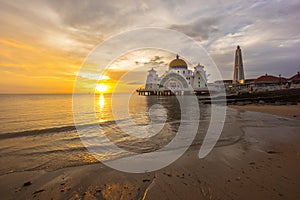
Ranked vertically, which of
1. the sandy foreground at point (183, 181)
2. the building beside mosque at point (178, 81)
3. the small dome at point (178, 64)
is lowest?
the sandy foreground at point (183, 181)

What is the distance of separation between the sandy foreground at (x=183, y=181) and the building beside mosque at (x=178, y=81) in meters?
57.1

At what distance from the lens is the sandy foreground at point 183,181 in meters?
2.52

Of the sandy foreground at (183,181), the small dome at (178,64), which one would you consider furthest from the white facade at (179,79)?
the sandy foreground at (183,181)

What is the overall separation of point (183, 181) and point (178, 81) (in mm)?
63639

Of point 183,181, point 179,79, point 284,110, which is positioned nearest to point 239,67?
point 179,79

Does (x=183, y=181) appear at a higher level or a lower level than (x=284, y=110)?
lower

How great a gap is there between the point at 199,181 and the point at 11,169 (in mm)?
4446

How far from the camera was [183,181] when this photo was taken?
2920 mm

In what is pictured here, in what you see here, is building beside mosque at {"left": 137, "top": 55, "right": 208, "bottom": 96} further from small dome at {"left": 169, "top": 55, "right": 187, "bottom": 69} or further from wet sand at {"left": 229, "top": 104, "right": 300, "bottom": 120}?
wet sand at {"left": 229, "top": 104, "right": 300, "bottom": 120}

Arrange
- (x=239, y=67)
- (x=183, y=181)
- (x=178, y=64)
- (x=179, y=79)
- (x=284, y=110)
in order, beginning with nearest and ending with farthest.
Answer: (x=183, y=181) → (x=284, y=110) → (x=239, y=67) → (x=179, y=79) → (x=178, y=64)

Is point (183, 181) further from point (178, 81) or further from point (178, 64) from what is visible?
point (178, 64)

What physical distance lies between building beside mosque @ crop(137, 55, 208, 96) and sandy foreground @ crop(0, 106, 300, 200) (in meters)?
57.1

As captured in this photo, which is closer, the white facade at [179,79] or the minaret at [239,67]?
the white facade at [179,79]

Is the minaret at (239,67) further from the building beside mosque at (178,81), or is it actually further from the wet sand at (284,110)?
the wet sand at (284,110)
